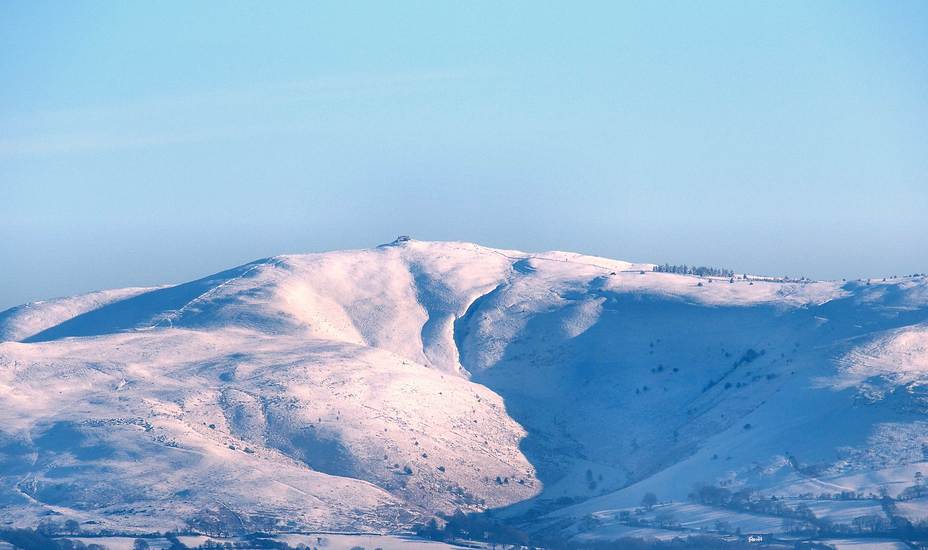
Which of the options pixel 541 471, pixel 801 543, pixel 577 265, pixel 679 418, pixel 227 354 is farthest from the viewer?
pixel 577 265

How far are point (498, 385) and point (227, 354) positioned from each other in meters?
22.4

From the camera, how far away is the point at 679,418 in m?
120

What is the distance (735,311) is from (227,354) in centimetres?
4396

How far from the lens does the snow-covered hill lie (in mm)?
101562

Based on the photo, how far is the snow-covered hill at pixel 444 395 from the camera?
102 meters

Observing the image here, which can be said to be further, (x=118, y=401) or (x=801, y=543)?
(x=118, y=401)

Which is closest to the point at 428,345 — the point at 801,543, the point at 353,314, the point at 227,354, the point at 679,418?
A: the point at 353,314

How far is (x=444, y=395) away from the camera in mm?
122562

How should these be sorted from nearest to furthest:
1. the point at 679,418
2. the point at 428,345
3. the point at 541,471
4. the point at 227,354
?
the point at 541,471, the point at 679,418, the point at 227,354, the point at 428,345

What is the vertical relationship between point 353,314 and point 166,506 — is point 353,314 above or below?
above

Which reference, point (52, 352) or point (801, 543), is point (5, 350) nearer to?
point (52, 352)

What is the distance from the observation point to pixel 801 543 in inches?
3450

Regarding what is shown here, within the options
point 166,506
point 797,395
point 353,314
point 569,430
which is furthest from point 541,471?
point 353,314

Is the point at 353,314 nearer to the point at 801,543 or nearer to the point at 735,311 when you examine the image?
the point at 735,311
